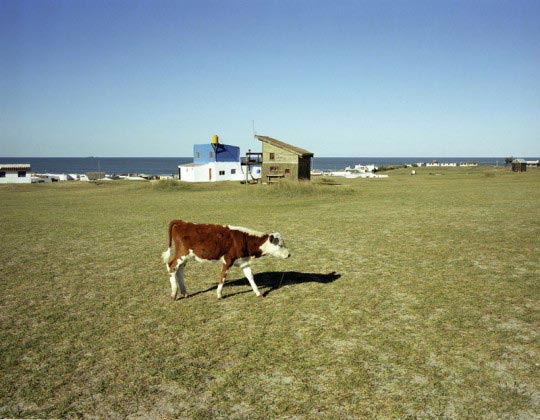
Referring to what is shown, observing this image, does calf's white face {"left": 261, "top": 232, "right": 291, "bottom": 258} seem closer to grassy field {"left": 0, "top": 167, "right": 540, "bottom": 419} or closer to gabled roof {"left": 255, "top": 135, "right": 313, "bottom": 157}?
grassy field {"left": 0, "top": 167, "right": 540, "bottom": 419}

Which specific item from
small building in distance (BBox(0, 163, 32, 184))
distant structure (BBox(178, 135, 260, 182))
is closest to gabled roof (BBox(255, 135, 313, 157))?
distant structure (BBox(178, 135, 260, 182))

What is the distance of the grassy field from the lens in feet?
18.1

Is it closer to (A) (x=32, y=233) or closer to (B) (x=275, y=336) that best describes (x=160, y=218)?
(A) (x=32, y=233)

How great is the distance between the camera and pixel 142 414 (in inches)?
207

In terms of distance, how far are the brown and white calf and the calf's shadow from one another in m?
→ 0.88

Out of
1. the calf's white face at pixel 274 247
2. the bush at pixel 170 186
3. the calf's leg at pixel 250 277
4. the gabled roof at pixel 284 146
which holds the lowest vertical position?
the calf's leg at pixel 250 277

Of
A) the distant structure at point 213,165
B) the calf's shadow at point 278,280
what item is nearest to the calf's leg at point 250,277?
the calf's shadow at point 278,280

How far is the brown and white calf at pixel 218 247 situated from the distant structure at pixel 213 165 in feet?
167

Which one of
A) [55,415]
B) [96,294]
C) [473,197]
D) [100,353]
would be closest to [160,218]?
[96,294]

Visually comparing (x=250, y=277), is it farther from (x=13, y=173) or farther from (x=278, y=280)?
(x=13, y=173)

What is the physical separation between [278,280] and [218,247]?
2.62 metres

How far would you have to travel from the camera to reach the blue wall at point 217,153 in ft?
199

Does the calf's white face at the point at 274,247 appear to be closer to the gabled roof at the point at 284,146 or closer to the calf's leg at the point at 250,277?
the calf's leg at the point at 250,277

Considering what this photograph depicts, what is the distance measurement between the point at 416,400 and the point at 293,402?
66.0 inches
